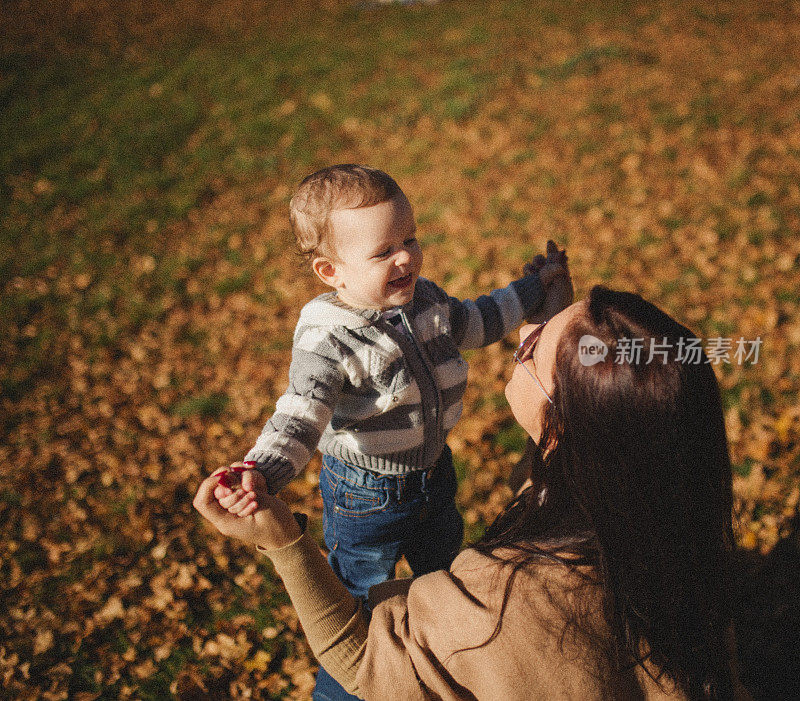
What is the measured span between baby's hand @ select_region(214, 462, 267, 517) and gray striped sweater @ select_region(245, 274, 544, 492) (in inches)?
2.2

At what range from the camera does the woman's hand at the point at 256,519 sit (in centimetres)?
143

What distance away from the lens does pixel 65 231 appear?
684cm

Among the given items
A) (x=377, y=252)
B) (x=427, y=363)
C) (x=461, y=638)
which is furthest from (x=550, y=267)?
(x=461, y=638)

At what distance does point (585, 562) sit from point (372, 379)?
769mm

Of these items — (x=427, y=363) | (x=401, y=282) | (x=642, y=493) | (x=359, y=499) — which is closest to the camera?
(x=642, y=493)

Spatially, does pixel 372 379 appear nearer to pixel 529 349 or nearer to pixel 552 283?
pixel 529 349

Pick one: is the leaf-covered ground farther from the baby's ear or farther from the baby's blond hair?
the baby's blond hair

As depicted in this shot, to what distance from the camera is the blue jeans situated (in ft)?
6.76

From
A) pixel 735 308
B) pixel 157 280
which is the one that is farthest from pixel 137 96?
pixel 735 308

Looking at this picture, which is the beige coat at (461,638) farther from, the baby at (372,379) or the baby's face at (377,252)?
the baby's face at (377,252)

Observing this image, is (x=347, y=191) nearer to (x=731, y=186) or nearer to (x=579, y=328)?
(x=579, y=328)

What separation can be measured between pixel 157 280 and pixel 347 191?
4732mm

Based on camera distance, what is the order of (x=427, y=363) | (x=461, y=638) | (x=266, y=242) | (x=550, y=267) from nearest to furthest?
1. (x=461, y=638)
2. (x=427, y=363)
3. (x=550, y=267)
4. (x=266, y=242)

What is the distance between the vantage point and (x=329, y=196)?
1744mm
